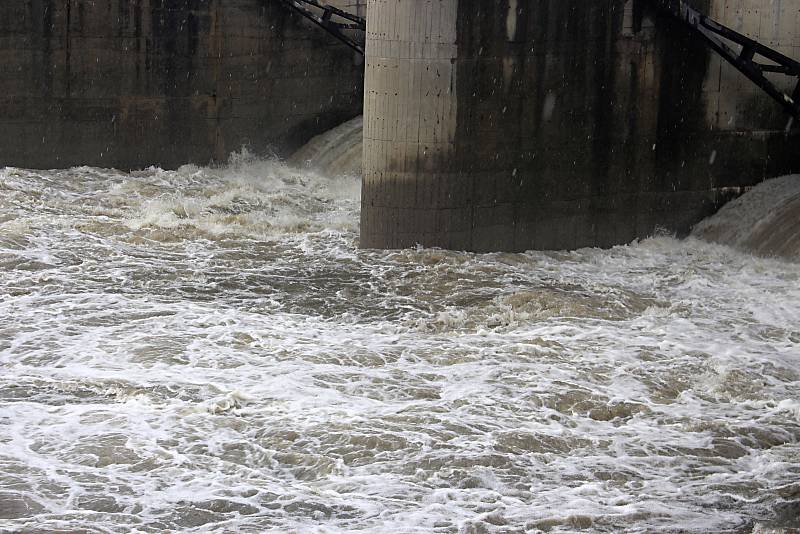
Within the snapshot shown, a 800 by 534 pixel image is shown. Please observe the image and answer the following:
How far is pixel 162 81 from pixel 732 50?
8357 millimetres

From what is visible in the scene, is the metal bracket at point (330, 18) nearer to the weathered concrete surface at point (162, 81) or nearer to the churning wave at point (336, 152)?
the weathered concrete surface at point (162, 81)

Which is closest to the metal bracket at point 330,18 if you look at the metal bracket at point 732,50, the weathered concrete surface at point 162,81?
the weathered concrete surface at point 162,81

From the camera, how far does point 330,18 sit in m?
18.2

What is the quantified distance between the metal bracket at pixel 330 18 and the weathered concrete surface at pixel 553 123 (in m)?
5.26

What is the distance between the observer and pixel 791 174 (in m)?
14.8

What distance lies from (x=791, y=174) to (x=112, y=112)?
9572 mm

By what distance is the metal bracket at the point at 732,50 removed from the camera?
1379cm

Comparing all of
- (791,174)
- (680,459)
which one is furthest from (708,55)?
(680,459)

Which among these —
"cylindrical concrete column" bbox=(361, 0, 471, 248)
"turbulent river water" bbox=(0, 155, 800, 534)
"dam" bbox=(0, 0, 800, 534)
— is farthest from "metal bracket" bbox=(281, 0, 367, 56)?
"cylindrical concrete column" bbox=(361, 0, 471, 248)

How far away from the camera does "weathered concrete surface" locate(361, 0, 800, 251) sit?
12953 millimetres

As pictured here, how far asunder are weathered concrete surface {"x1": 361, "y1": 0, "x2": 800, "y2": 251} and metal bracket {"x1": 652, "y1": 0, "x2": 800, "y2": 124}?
0.78 feet

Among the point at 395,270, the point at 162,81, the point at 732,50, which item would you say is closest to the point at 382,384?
the point at 395,270

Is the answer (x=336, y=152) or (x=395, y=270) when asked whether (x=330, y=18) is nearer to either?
(x=336, y=152)

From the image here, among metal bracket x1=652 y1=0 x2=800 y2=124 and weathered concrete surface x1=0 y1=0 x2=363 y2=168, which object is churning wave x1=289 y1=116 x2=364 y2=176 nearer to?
weathered concrete surface x1=0 y1=0 x2=363 y2=168
